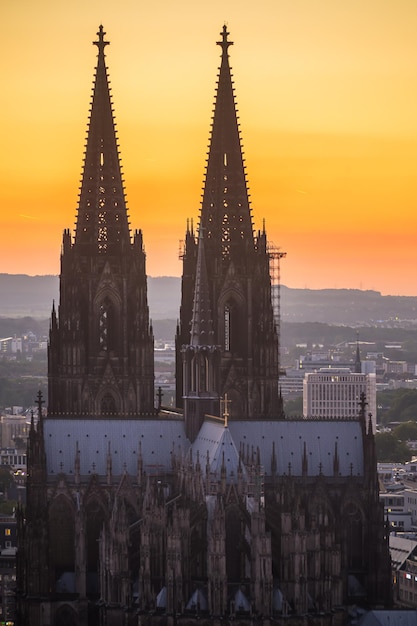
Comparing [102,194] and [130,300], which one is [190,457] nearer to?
[130,300]

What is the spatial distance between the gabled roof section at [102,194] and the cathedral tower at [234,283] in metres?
5.07

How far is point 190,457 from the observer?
402ft

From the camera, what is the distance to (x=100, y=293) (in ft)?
451

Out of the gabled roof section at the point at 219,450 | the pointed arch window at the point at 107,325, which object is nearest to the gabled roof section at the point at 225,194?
the pointed arch window at the point at 107,325

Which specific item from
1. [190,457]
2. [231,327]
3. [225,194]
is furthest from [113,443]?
[225,194]

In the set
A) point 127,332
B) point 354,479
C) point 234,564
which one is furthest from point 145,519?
point 127,332

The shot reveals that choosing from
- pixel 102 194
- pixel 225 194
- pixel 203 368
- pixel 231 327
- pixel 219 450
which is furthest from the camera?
pixel 225 194

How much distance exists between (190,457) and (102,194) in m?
22.4

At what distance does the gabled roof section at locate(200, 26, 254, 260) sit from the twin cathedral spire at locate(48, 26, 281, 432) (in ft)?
0.20

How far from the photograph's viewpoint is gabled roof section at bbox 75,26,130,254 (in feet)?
454

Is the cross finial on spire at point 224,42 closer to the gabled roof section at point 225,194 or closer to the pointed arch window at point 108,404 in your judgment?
the gabled roof section at point 225,194

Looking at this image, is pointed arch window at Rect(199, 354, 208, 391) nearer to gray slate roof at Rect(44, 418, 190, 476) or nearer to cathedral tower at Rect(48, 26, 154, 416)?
gray slate roof at Rect(44, 418, 190, 476)

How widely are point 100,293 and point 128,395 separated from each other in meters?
6.31

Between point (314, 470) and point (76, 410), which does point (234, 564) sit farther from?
point (76, 410)
